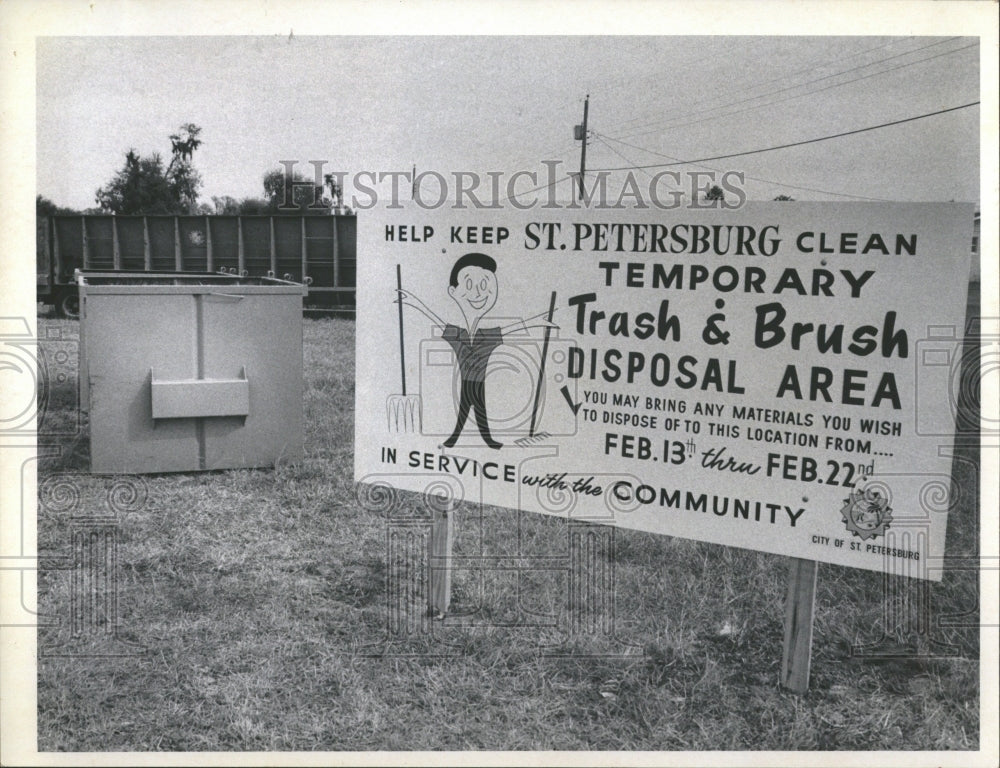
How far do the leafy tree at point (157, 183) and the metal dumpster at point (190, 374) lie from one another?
92 cm

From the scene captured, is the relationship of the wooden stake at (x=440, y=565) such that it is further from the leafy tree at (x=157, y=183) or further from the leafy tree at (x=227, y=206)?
the leafy tree at (x=227, y=206)

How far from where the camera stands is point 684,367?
3.34 metres

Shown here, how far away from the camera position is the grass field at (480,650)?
10.7 ft

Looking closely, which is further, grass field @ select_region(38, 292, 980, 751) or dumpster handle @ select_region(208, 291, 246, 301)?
dumpster handle @ select_region(208, 291, 246, 301)

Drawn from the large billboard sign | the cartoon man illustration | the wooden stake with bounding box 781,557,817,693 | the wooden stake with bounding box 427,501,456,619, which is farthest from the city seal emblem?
the wooden stake with bounding box 427,501,456,619

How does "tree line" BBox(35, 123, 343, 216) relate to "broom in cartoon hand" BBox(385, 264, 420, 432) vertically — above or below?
above

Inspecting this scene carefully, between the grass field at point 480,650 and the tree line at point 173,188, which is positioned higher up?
the tree line at point 173,188

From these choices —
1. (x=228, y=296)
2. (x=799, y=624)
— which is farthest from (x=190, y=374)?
(x=799, y=624)

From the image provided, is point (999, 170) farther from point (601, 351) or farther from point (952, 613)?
point (952, 613)

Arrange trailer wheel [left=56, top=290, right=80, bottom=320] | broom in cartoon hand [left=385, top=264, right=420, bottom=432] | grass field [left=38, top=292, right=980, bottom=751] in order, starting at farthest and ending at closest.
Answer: trailer wheel [left=56, top=290, right=80, bottom=320] → broom in cartoon hand [left=385, top=264, right=420, bottom=432] → grass field [left=38, top=292, right=980, bottom=751]

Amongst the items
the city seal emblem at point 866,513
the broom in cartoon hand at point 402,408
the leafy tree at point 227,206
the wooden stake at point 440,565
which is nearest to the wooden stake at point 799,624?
the city seal emblem at point 866,513

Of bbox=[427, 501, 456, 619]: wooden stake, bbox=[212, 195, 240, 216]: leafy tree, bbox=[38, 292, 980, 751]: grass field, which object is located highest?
bbox=[212, 195, 240, 216]: leafy tree

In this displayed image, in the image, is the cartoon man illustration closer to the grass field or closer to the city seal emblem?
the grass field

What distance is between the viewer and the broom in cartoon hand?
3.82 m
